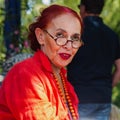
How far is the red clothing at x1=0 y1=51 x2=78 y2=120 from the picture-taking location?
90.7 inches

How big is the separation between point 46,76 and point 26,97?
7.0 inches

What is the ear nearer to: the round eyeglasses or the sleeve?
the round eyeglasses

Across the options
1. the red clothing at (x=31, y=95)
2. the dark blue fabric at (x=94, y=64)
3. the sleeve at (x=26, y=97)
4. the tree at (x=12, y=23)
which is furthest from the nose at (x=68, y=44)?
the tree at (x=12, y=23)

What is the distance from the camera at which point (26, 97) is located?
90.7 inches

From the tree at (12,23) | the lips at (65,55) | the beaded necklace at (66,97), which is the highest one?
the lips at (65,55)

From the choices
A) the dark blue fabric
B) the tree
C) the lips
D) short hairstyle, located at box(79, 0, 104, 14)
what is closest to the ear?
the lips

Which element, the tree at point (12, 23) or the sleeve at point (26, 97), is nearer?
the sleeve at point (26, 97)

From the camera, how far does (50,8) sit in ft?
8.31

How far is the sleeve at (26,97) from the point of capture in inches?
90.6

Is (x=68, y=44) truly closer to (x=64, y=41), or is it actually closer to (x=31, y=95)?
(x=64, y=41)

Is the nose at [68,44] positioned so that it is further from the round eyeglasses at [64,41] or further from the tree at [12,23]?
the tree at [12,23]

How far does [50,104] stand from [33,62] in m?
0.20

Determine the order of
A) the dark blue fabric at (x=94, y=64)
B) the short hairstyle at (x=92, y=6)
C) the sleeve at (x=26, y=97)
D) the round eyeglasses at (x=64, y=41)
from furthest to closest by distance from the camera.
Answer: the short hairstyle at (x=92, y=6), the dark blue fabric at (x=94, y=64), the round eyeglasses at (x=64, y=41), the sleeve at (x=26, y=97)

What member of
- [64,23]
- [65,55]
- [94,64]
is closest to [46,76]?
[65,55]
